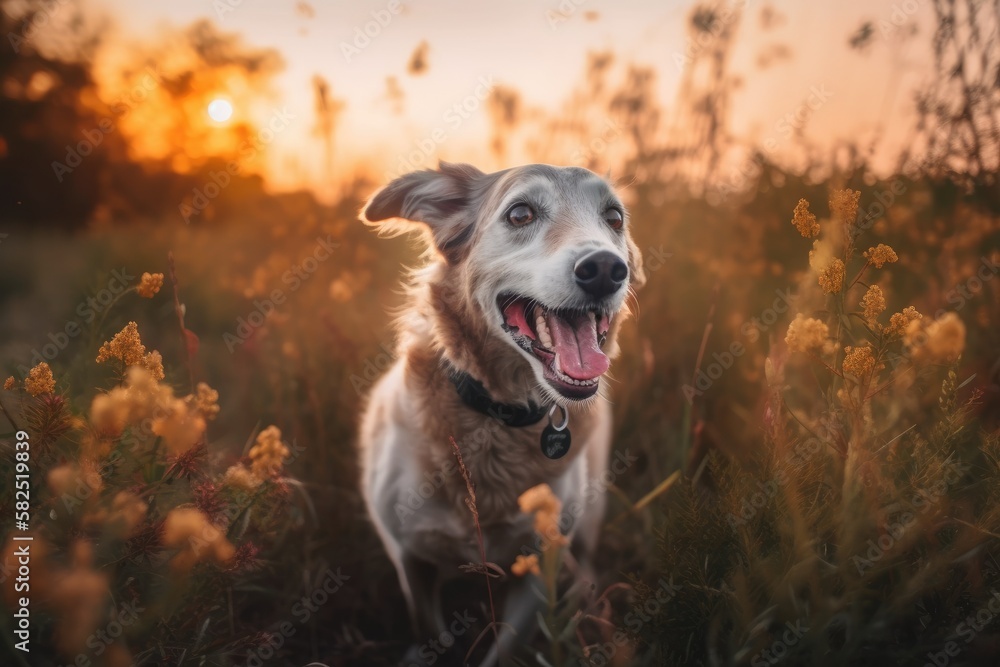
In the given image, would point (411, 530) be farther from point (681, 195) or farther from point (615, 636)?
point (681, 195)

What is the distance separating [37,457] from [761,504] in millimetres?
2102

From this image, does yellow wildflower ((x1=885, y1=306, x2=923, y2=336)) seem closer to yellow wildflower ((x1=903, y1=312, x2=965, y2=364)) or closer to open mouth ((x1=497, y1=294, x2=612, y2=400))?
yellow wildflower ((x1=903, y1=312, x2=965, y2=364))

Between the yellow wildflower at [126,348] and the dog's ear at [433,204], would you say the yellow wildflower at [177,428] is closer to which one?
the yellow wildflower at [126,348]

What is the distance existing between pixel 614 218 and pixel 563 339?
778mm

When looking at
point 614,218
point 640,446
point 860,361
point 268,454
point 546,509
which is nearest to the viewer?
point 546,509

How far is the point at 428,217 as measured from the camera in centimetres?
293

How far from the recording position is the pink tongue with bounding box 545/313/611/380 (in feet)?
7.62

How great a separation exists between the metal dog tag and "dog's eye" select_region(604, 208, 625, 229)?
99 centimetres

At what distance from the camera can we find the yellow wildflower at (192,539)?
1205 mm

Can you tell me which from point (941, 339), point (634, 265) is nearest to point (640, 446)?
point (634, 265)

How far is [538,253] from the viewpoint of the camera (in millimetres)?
2436

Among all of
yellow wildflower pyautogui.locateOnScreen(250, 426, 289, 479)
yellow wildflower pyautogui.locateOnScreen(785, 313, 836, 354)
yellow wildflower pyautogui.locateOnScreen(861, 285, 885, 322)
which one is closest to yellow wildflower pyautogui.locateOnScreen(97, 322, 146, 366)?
yellow wildflower pyautogui.locateOnScreen(250, 426, 289, 479)

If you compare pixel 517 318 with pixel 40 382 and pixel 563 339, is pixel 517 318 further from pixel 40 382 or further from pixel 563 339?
pixel 40 382

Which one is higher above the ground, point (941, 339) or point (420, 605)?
point (941, 339)
